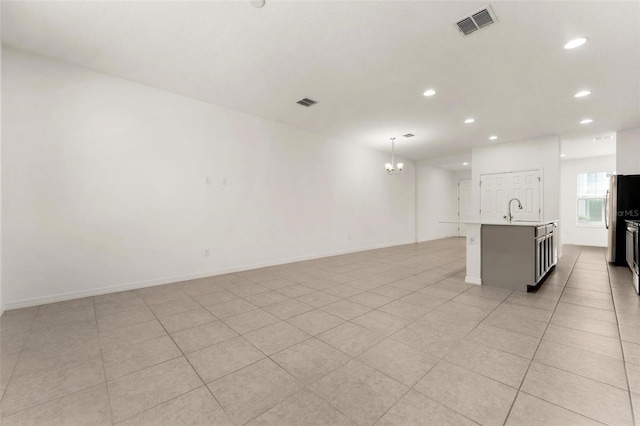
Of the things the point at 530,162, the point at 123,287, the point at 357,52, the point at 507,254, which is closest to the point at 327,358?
the point at 507,254

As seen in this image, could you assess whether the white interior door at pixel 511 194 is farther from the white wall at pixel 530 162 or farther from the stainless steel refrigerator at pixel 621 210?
the stainless steel refrigerator at pixel 621 210

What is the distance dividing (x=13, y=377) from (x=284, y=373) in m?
1.98

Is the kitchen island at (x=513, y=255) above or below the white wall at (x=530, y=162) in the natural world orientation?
below

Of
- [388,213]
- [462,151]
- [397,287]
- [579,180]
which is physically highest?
[462,151]

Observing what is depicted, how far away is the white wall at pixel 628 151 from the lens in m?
6.34

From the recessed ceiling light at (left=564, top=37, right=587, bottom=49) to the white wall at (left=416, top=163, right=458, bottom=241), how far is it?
7.36 m

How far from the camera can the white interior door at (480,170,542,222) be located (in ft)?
23.5

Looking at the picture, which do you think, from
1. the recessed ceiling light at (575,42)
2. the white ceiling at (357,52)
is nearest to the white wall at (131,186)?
the white ceiling at (357,52)

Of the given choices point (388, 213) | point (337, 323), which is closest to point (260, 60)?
point (337, 323)

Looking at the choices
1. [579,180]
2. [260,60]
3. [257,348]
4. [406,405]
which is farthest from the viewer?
[579,180]

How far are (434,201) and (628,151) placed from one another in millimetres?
5701

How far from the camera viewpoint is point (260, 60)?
3.60m

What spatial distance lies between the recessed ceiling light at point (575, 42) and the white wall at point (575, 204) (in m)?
8.62

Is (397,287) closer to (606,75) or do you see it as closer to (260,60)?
(260,60)
